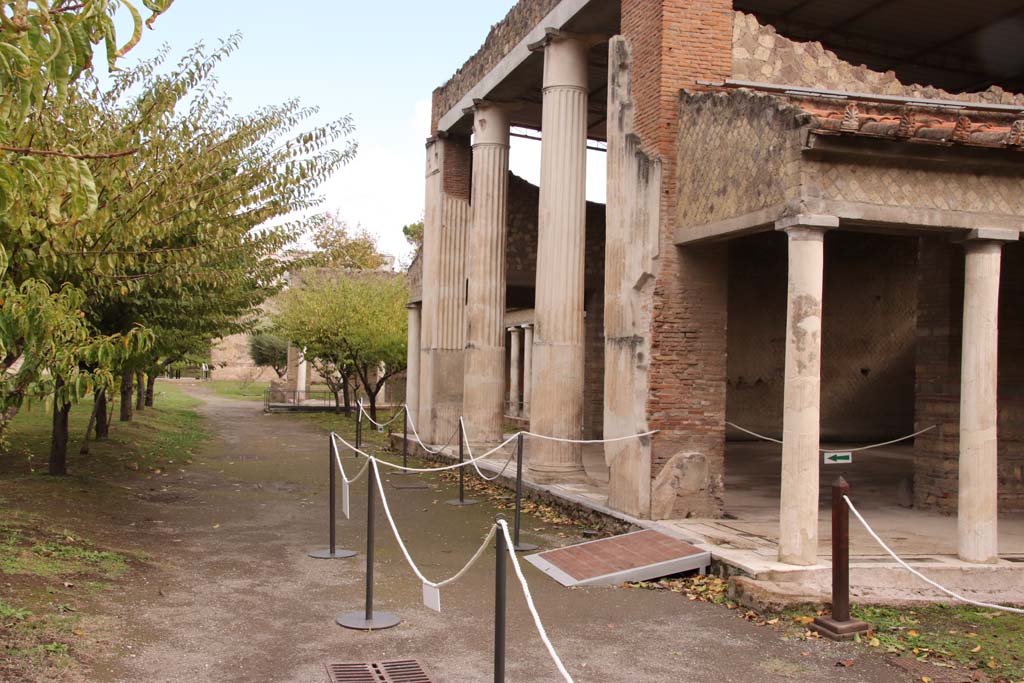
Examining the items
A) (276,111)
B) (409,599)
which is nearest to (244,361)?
(276,111)

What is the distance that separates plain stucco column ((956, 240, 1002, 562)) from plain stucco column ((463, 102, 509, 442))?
1045 centimetres

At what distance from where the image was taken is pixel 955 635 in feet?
22.9

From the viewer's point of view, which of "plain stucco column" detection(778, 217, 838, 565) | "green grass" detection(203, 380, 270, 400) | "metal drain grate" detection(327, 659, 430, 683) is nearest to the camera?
"metal drain grate" detection(327, 659, 430, 683)

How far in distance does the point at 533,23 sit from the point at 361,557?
9496mm

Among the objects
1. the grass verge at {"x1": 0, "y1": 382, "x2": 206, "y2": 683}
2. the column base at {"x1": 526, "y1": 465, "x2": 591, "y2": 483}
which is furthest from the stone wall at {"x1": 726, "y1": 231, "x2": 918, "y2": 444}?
the grass verge at {"x1": 0, "y1": 382, "x2": 206, "y2": 683}

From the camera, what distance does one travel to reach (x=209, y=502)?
44.0 ft

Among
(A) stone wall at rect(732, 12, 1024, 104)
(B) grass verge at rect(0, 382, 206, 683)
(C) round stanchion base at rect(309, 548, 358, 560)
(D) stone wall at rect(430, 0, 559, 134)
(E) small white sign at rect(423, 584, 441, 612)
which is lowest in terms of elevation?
(C) round stanchion base at rect(309, 548, 358, 560)

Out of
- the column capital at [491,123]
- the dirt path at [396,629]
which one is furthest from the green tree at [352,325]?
the dirt path at [396,629]

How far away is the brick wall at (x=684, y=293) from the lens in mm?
10531

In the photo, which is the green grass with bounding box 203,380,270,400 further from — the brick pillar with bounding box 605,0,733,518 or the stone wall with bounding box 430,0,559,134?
the brick pillar with bounding box 605,0,733,518

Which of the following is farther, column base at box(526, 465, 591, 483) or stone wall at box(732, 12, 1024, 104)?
column base at box(526, 465, 591, 483)

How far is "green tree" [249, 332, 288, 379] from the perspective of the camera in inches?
2124

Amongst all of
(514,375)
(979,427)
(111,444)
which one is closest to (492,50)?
(111,444)

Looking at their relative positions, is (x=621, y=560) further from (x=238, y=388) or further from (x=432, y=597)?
(x=238, y=388)
